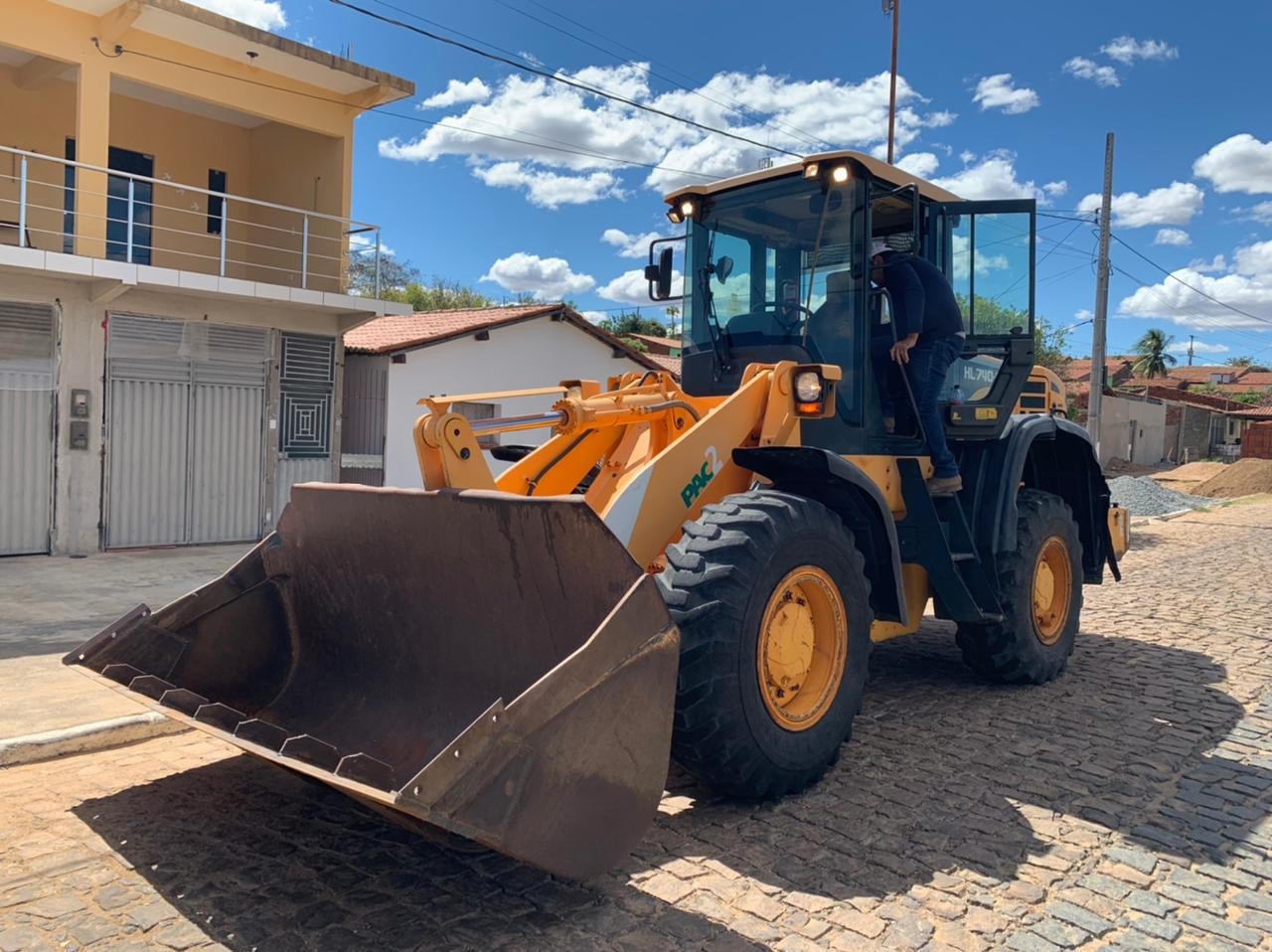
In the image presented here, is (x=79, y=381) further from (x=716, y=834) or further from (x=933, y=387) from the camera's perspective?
(x=716, y=834)

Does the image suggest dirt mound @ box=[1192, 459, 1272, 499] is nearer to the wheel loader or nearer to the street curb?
the wheel loader

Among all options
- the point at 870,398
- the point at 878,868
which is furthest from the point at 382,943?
the point at 870,398

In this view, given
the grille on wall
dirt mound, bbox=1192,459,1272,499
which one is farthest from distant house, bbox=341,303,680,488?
dirt mound, bbox=1192,459,1272,499

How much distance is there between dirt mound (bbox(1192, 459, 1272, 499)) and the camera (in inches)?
1152

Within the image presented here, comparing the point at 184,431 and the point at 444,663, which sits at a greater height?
the point at 184,431

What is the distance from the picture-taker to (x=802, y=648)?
4.41 meters

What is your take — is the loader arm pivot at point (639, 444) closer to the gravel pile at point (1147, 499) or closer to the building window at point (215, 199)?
the building window at point (215, 199)

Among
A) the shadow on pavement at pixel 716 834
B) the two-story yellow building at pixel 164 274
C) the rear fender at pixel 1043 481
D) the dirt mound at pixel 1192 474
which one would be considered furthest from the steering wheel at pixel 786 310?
the dirt mound at pixel 1192 474

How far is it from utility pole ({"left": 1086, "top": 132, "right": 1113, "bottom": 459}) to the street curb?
1847cm

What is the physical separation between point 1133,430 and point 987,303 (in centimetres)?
3974

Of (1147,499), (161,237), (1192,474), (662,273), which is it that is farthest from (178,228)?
(1192,474)

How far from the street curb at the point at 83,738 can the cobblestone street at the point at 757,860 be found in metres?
0.10

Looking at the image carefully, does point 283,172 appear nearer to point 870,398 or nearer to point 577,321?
point 577,321

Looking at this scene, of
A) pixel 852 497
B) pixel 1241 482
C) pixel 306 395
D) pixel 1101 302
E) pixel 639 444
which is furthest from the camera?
pixel 1241 482
